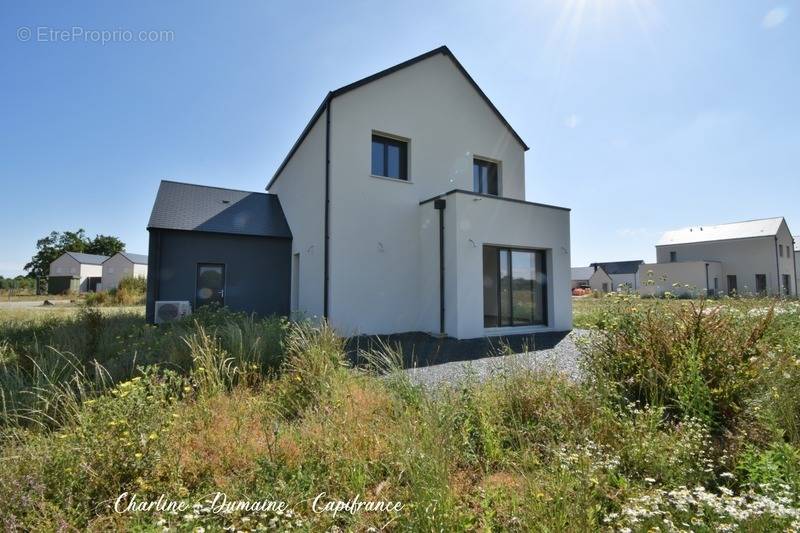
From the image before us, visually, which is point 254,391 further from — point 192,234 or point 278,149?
point 278,149

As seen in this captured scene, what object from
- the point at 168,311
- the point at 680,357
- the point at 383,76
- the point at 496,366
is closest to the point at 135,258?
the point at 168,311

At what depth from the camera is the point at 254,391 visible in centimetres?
452

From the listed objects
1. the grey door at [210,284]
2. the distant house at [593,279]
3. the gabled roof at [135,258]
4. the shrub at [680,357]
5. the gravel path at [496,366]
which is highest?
the gabled roof at [135,258]

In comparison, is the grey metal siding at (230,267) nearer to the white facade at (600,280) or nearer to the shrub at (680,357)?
the shrub at (680,357)

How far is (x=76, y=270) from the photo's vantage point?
4378 centimetres

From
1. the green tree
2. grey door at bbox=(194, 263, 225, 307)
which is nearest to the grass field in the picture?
grey door at bbox=(194, 263, 225, 307)

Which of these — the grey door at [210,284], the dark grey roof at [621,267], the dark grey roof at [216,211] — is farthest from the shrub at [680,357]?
the dark grey roof at [621,267]

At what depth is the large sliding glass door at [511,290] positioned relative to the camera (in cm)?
1064

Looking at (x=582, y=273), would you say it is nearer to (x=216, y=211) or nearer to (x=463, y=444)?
(x=216, y=211)

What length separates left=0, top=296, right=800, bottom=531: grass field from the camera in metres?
2.17

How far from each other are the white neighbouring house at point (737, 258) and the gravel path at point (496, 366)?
32836mm

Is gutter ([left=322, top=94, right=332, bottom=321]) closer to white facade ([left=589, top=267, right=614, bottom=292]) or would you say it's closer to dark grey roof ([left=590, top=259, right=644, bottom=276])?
white facade ([left=589, top=267, right=614, bottom=292])

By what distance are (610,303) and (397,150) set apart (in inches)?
326

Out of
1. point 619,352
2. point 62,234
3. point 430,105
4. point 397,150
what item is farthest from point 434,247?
point 62,234
